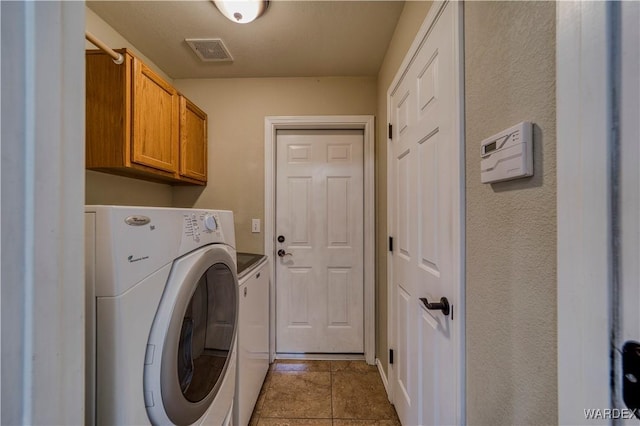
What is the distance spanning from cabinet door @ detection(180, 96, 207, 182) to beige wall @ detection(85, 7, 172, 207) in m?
0.35

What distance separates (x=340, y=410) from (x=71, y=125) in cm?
188

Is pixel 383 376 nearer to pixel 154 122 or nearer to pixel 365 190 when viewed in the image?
pixel 365 190

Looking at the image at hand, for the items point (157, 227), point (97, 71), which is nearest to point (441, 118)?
point (157, 227)

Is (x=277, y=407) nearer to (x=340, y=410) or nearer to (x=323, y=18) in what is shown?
(x=340, y=410)

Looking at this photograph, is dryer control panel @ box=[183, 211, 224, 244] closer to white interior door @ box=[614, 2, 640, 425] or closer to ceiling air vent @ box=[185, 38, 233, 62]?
white interior door @ box=[614, 2, 640, 425]

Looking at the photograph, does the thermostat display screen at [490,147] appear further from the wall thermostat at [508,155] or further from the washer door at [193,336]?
the washer door at [193,336]

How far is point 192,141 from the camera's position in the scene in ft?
6.30

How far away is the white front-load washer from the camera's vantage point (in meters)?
0.57

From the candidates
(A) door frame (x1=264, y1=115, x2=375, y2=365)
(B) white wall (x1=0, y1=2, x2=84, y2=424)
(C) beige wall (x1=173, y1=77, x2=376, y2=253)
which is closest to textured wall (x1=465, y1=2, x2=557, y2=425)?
(B) white wall (x1=0, y1=2, x2=84, y2=424)

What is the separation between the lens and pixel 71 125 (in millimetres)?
348

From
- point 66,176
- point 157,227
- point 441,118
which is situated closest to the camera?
point 66,176

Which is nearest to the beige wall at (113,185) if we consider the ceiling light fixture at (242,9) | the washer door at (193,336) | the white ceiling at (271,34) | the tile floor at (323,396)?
the white ceiling at (271,34)

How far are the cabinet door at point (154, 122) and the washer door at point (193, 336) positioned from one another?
0.88 meters

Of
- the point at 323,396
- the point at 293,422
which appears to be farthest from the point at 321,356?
the point at 293,422
